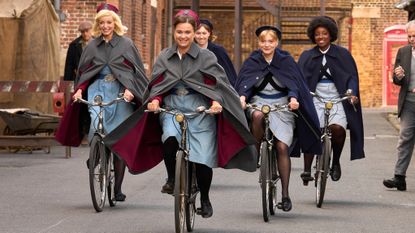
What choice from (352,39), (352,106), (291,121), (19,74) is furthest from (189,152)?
(352,39)

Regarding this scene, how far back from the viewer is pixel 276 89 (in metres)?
12.0

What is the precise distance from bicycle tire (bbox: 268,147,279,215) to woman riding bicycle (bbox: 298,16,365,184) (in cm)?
147

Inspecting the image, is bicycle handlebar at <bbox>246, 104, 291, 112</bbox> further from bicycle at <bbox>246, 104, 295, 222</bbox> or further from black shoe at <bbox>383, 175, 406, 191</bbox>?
black shoe at <bbox>383, 175, 406, 191</bbox>

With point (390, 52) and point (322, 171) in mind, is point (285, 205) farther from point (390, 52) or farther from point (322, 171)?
point (390, 52)

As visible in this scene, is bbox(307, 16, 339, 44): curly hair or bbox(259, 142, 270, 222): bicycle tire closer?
bbox(259, 142, 270, 222): bicycle tire

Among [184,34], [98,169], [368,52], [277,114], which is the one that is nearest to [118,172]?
[98,169]

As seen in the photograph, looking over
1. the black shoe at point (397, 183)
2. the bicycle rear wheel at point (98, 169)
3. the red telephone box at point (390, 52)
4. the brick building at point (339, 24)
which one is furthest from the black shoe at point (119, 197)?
the red telephone box at point (390, 52)

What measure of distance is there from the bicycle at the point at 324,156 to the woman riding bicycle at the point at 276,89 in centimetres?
81

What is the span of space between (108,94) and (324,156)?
2.14 m

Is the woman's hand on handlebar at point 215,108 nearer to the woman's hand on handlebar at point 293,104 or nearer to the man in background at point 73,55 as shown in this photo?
the woman's hand on handlebar at point 293,104

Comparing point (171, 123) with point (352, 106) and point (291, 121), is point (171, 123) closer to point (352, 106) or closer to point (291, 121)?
point (291, 121)

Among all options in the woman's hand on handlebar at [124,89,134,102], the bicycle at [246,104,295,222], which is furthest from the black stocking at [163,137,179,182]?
the woman's hand on handlebar at [124,89,134,102]

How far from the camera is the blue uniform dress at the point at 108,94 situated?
41.0 ft

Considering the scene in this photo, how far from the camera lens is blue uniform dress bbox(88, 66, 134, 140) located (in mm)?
12500
